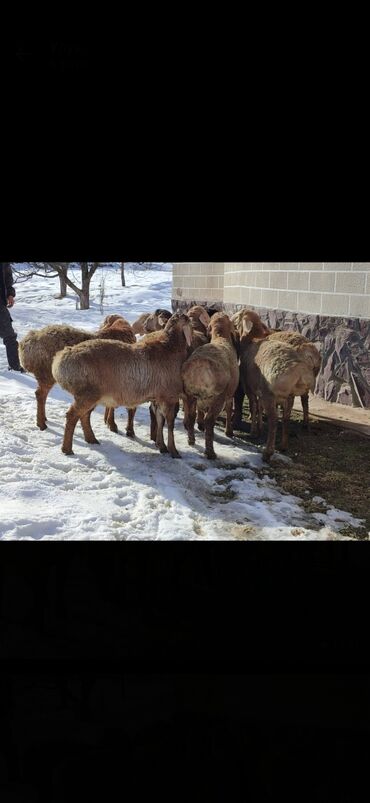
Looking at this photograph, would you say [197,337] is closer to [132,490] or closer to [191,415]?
[191,415]

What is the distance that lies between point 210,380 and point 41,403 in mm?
1694

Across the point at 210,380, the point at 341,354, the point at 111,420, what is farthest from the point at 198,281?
the point at 210,380

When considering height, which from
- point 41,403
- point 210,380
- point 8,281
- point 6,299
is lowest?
point 41,403

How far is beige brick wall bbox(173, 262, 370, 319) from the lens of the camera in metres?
6.76

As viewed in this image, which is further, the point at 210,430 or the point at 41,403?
the point at 41,403

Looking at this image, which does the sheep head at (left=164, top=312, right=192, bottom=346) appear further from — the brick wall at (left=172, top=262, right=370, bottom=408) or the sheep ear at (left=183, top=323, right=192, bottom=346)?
the brick wall at (left=172, top=262, right=370, bottom=408)

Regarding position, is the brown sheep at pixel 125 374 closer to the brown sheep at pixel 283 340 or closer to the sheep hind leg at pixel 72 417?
the sheep hind leg at pixel 72 417

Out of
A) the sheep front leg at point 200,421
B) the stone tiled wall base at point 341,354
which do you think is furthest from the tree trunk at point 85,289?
the sheep front leg at point 200,421

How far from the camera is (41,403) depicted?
19.7 feet
